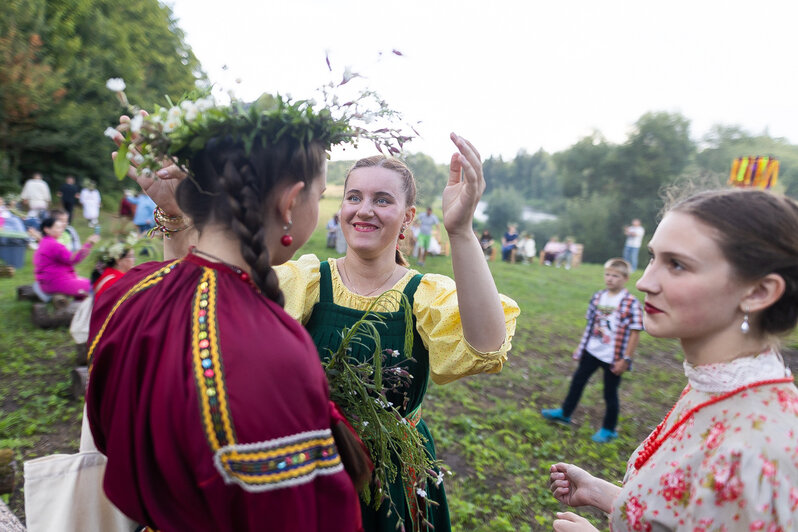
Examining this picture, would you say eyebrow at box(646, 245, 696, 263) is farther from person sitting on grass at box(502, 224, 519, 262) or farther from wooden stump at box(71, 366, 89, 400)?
person sitting on grass at box(502, 224, 519, 262)

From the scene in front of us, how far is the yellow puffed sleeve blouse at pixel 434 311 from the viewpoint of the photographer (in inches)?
69.4

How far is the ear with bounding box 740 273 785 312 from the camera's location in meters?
1.24

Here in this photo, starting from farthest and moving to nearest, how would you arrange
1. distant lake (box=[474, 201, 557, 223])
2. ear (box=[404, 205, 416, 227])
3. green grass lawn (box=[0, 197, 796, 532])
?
distant lake (box=[474, 201, 557, 223]) < green grass lawn (box=[0, 197, 796, 532]) < ear (box=[404, 205, 416, 227])

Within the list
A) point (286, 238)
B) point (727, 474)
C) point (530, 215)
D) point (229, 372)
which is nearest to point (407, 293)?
point (286, 238)

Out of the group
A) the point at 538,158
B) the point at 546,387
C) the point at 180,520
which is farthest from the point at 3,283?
the point at 538,158

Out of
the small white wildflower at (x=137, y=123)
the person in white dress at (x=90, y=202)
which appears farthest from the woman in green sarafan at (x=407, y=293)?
the person in white dress at (x=90, y=202)

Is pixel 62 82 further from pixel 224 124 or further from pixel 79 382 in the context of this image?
pixel 224 124

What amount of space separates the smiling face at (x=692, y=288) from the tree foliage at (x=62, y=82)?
2060cm

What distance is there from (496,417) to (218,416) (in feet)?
15.3

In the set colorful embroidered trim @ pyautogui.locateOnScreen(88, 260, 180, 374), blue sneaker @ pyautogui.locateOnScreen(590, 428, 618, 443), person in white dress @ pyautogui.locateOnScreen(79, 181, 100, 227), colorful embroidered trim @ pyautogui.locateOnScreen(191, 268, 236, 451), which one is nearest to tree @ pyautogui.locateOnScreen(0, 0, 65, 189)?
person in white dress @ pyautogui.locateOnScreen(79, 181, 100, 227)

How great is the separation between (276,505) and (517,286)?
40.9 ft

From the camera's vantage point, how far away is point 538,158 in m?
57.1

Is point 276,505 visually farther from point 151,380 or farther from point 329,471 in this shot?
point 151,380

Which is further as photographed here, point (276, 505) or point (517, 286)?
point (517, 286)
